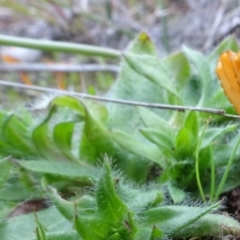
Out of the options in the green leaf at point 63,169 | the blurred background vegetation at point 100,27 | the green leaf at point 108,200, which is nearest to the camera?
the green leaf at point 108,200

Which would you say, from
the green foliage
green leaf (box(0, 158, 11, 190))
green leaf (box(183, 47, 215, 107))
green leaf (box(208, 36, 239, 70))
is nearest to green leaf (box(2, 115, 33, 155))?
the green foliage

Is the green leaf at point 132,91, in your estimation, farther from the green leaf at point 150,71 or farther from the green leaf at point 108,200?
the green leaf at point 108,200

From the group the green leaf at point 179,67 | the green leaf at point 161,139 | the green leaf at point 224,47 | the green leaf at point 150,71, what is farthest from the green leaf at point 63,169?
the green leaf at point 224,47

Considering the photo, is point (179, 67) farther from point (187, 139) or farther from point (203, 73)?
point (187, 139)

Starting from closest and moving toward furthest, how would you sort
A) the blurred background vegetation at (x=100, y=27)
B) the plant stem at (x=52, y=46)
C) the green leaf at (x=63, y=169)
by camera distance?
1. the green leaf at (x=63, y=169)
2. the plant stem at (x=52, y=46)
3. the blurred background vegetation at (x=100, y=27)

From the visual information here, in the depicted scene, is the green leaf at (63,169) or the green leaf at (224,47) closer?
the green leaf at (63,169)

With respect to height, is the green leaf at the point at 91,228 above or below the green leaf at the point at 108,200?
below
